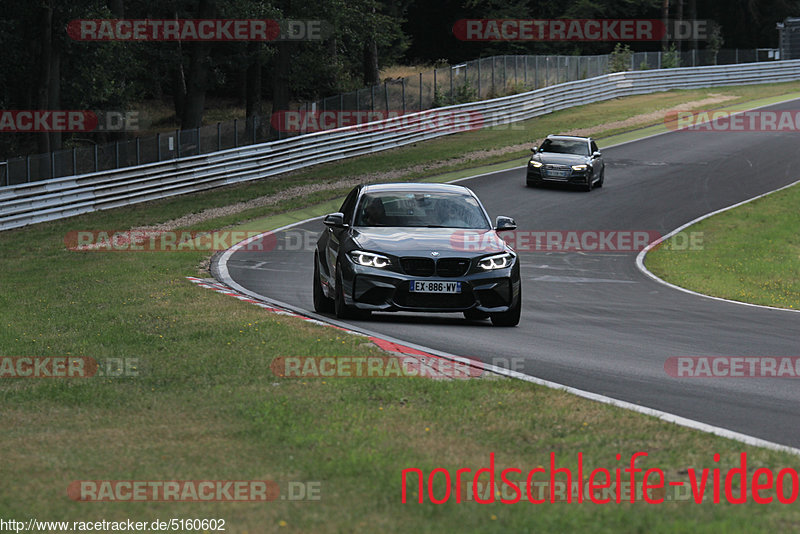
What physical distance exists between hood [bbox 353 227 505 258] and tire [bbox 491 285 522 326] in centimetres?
72

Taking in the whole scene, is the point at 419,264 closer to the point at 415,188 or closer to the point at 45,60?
the point at 415,188

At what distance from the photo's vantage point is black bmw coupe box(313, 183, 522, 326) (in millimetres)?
12125

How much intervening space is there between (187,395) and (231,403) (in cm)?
55

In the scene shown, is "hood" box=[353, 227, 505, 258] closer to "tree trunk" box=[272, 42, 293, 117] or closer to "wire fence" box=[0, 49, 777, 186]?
"wire fence" box=[0, 49, 777, 186]

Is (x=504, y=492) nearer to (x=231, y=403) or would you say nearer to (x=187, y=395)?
(x=231, y=403)

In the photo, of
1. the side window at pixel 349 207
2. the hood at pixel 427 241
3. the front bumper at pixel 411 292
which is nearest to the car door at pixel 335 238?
the side window at pixel 349 207

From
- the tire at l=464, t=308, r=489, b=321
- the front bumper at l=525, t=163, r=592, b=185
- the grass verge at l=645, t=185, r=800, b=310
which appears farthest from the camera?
the front bumper at l=525, t=163, r=592, b=185

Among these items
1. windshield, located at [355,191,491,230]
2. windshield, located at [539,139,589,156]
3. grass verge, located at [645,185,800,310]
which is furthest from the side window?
windshield, located at [539,139,589,156]

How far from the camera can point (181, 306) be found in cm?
1352

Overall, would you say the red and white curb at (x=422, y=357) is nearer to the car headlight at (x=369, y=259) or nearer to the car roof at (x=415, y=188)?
the car headlight at (x=369, y=259)

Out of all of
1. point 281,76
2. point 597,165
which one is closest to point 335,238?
point 597,165

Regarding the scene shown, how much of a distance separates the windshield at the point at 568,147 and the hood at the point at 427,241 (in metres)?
21.5

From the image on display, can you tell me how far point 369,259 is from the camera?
12.2 meters

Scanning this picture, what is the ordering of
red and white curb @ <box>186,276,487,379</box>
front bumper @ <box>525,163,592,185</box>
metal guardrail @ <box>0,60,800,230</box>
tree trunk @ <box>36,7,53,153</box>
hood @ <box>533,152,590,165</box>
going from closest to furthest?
red and white curb @ <box>186,276,487,379</box> < metal guardrail @ <box>0,60,800,230</box> < front bumper @ <box>525,163,592,185</box> < hood @ <box>533,152,590,165</box> < tree trunk @ <box>36,7,53,153</box>
